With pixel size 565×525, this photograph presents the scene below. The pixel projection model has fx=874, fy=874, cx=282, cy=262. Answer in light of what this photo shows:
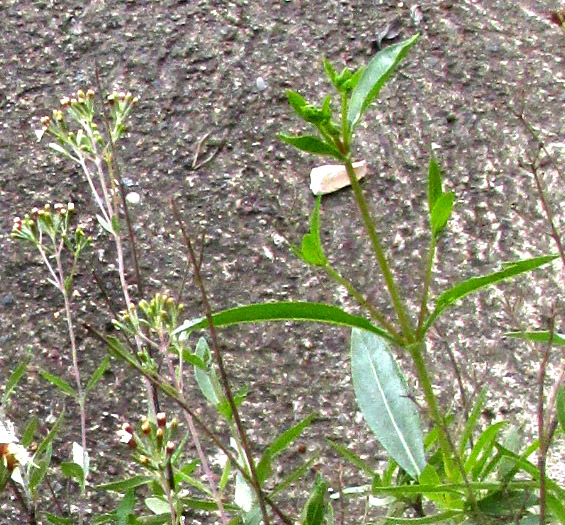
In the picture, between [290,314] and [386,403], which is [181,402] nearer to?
[290,314]

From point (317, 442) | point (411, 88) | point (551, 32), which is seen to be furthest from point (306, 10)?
point (317, 442)

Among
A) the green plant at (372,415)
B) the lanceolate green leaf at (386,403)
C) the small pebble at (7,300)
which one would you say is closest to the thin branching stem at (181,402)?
the green plant at (372,415)

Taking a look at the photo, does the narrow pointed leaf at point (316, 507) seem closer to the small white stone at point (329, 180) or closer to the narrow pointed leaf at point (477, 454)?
the narrow pointed leaf at point (477, 454)

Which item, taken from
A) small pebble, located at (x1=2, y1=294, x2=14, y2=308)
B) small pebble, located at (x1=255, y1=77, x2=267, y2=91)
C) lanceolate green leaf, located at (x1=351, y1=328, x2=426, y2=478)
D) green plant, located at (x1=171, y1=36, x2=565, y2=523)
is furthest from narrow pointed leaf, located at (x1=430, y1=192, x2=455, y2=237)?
small pebble, located at (x1=255, y1=77, x2=267, y2=91)

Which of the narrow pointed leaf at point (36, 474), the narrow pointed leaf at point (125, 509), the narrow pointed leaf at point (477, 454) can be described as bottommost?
the narrow pointed leaf at point (125, 509)

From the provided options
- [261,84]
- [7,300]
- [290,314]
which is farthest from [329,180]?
[290,314]

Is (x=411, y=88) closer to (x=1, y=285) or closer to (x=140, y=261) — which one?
(x=140, y=261)

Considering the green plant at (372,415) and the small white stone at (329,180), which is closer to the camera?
the green plant at (372,415)

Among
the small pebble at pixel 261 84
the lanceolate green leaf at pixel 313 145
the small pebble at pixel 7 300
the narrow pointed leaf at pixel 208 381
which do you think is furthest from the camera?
the small pebble at pixel 261 84

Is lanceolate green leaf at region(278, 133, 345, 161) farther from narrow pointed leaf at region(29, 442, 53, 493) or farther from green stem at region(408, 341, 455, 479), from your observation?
narrow pointed leaf at region(29, 442, 53, 493)
